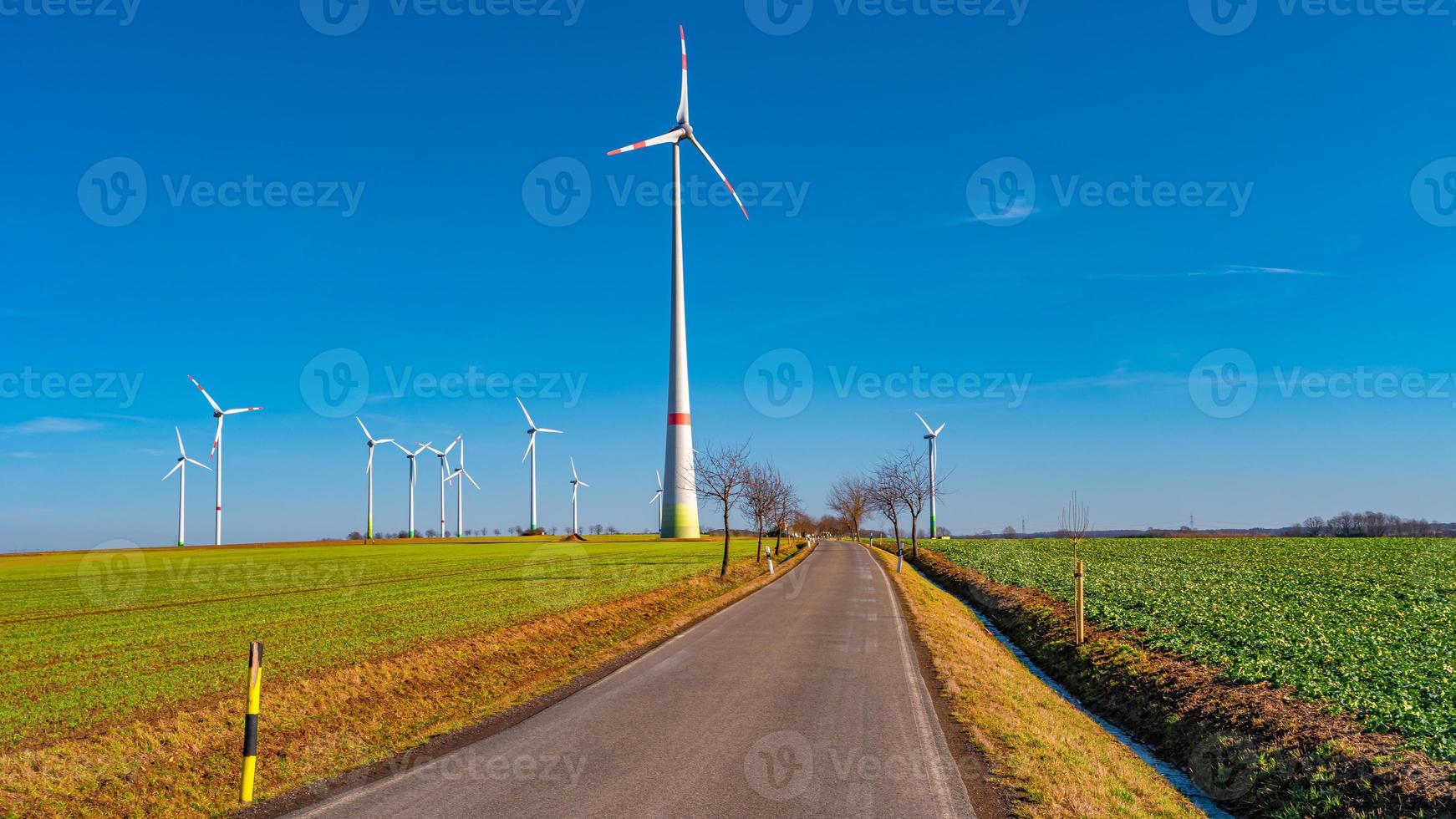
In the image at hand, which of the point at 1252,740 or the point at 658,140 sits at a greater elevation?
the point at 658,140

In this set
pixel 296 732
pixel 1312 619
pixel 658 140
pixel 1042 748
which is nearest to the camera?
pixel 1042 748

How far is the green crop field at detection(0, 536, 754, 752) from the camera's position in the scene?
579 inches

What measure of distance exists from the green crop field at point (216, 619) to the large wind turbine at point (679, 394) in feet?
73.8

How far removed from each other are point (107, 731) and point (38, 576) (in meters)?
54.8

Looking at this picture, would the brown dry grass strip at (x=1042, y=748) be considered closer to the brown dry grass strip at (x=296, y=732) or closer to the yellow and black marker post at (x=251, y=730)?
the brown dry grass strip at (x=296, y=732)

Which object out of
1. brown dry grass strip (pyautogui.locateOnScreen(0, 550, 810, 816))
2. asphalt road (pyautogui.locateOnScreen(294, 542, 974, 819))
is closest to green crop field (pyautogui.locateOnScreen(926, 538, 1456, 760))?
asphalt road (pyautogui.locateOnScreen(294, 542, 974, 819))

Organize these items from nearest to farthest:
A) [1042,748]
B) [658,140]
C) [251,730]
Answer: [251,730], [1042,748], [658,140]

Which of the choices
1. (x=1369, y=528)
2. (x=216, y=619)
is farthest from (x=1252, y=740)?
(x=1369, y=528)

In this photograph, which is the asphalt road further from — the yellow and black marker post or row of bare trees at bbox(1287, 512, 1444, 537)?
row of bare trees at bbox(1287, 512, 1444, 537)

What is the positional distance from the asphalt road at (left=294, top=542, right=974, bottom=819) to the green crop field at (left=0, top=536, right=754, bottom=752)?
6.02 metres

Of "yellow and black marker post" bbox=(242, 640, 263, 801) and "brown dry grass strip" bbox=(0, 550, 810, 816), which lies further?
"brown dry grass strip" bbox=(0, 550, 810, 816)

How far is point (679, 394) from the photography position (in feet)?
273

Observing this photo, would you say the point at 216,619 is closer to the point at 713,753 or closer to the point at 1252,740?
the point at 713,753

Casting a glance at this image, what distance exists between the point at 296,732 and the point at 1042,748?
988 centimetres
